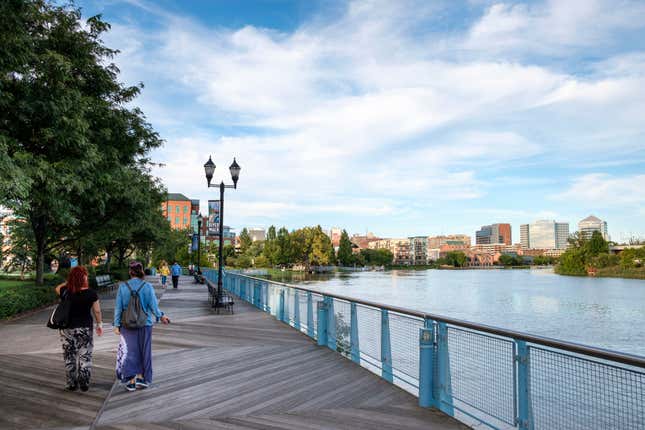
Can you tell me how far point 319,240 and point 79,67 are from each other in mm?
111276

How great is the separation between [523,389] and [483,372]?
547 millimetres

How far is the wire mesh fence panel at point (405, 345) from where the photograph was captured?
648 centimetres

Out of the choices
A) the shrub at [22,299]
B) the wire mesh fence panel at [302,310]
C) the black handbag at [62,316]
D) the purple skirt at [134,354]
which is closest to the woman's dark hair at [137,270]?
the purple skirt at [134,354]

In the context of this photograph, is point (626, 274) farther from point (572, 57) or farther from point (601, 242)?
point (572, 57)

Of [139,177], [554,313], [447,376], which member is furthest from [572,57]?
[447,376]

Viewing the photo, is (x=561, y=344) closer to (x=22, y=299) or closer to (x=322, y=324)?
(x=322, y=324)

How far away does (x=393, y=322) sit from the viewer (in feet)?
23.5

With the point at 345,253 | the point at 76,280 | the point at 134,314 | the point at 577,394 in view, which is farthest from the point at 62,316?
the point at 345,253

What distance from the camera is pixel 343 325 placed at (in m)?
8.97

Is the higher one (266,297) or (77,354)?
(77,354)

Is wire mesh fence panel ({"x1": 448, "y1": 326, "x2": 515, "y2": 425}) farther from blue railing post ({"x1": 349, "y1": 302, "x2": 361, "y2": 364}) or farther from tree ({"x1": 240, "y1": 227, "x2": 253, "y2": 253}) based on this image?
tree ({"x1": 240, "y1": 227, "x2": 253, "y2": 253})

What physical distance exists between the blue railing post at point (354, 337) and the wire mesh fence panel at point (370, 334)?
3.4 inches

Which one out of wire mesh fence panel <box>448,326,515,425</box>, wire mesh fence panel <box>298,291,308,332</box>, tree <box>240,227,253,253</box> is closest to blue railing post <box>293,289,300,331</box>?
wire mesh fence panel <box>298,291,308,332</box>

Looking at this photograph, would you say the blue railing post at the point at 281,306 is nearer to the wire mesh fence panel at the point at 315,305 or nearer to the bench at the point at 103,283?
the wire mesh fence panel at the point at 315,305
